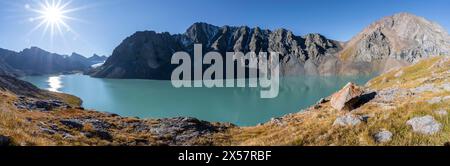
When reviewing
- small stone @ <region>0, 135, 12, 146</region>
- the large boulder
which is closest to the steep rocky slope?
small stone @ <region>0, 135, 12, 146</region>

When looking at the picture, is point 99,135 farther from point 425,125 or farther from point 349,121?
point 425,125

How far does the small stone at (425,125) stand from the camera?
1521 centimetres

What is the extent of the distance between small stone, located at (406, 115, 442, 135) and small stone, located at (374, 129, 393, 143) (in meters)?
1.47

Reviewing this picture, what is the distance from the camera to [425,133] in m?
15.2

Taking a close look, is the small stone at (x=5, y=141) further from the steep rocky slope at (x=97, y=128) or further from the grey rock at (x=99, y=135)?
the grey rock at (x=99, y=135)

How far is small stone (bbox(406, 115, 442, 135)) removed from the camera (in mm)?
15209

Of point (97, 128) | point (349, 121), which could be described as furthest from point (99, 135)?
point (349, 121)

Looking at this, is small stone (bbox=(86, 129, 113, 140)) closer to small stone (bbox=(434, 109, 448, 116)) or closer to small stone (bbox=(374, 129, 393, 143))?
small stone (bbox=(374, 129, 393, 143))

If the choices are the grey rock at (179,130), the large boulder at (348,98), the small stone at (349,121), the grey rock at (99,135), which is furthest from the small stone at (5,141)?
the large boulder at (348,98)
